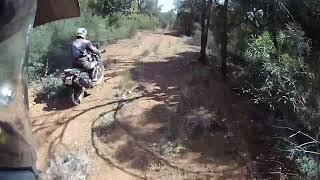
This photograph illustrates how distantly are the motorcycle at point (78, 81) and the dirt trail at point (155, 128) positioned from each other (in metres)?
0.19

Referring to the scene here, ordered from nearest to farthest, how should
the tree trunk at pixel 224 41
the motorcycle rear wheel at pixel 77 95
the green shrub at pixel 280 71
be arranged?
the green shrub at pixel 280 71, the motorcycle rear wheel at pixel 77 95, the tree trunk at pixel 224 41

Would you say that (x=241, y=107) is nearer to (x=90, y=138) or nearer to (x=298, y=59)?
(x=298, y=59)

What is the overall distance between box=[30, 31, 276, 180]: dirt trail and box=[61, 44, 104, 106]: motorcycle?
0.19m

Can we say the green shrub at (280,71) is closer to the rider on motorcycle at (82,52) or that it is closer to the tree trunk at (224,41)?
the tree trunk at (224,41)

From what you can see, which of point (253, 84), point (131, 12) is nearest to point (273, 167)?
point (253, 84)

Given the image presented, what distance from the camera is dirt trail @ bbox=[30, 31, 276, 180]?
742 centimetres

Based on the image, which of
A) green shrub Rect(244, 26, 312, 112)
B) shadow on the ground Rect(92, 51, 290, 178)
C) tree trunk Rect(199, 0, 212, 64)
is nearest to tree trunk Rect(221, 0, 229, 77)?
shadow on the ground Rect(92, 51, 290, 178)

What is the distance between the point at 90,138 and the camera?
836 centimetres

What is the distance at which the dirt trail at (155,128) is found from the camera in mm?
7422

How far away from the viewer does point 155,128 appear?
8.49m

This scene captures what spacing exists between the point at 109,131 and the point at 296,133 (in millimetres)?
3108

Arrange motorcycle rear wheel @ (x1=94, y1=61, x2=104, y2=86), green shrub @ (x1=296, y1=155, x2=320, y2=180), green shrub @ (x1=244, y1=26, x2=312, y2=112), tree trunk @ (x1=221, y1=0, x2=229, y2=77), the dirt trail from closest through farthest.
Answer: green shrub @ (x1=296, y1=155, x2=320, y2=180) → the dirt trail → green shrub @ (x1=244, y1=26, x2=312, y2=112) → motorcycle rear wheel @ (x1=94, y1=61, x2=104, y2=86) → tree trunk @ (x1=221, y1=0, x2=229, y2=77)

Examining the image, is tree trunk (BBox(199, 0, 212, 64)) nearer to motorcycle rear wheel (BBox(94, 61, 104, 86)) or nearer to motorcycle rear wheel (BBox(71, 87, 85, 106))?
motorcycle rear wheel (BBox(94, 61, 104, 86))

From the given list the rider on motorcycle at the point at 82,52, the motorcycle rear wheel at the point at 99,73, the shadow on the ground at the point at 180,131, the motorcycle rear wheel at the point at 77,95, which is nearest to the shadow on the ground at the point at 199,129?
the shadow on the ground at the point at 180,131
